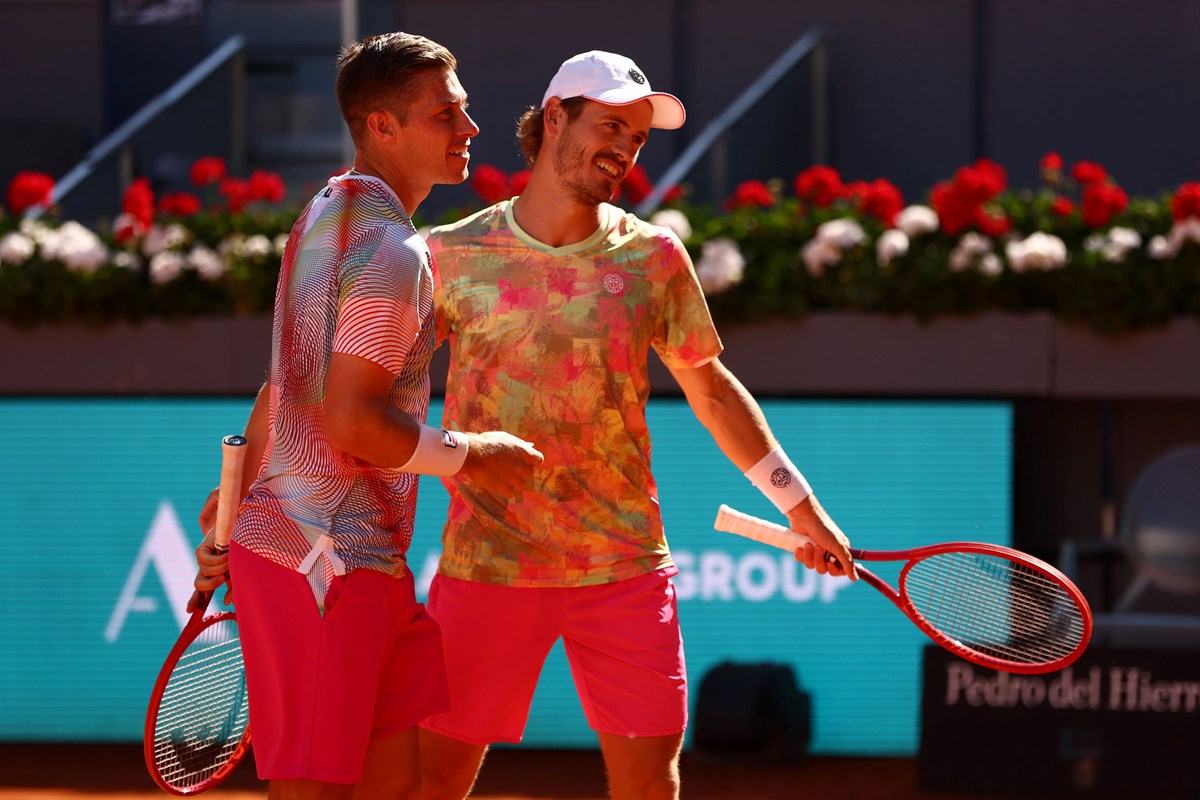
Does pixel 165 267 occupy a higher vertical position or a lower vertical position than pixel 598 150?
lower

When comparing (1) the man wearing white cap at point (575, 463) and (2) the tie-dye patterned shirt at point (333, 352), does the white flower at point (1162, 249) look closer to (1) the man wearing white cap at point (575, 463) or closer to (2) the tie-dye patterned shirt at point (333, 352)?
(1) the man wearing white cap at point (575, 463)

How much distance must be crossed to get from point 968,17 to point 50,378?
5219 millimetres

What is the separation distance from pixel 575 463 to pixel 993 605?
3.66 feet

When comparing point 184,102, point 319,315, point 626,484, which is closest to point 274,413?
point 319,315

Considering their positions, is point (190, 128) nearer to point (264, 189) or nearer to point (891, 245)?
point (264, 189)

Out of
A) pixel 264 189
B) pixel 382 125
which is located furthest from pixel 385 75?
pixel 264 189

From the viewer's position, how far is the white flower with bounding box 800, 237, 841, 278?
615cm

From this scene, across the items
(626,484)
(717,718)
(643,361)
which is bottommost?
(717,718)

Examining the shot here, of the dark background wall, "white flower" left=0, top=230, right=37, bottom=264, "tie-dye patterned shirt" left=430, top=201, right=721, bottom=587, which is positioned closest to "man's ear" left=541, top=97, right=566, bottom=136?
"tie-dye patterned shirt" left=430, top=201, right=721, bottom=587

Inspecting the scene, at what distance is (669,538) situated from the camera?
20.2 feet

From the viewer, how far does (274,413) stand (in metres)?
2.59

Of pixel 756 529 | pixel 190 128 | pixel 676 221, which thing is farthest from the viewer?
pixel 190 128

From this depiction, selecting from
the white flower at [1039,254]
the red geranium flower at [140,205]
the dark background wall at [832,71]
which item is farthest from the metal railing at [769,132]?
the red geranium flower at [140,205]

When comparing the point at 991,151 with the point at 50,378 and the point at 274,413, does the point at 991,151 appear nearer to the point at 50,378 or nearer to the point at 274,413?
the point at 50,378
